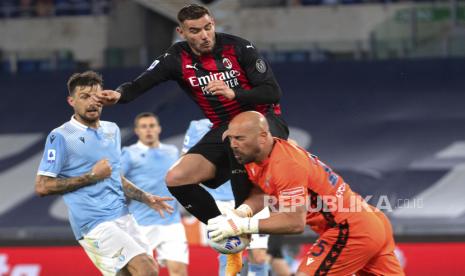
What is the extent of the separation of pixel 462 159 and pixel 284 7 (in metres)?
5.97

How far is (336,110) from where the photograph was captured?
17.2 metres

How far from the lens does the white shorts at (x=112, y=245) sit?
874 cm

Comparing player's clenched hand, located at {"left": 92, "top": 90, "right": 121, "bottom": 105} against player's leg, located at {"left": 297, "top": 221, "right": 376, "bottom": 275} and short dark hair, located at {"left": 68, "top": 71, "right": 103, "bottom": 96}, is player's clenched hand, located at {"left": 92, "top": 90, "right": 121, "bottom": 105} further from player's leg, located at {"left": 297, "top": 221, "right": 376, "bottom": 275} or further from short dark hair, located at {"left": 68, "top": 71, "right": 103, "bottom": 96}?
player's leg, located at {"left": 297, "top": 221, "right": 376, "bottom": 275}

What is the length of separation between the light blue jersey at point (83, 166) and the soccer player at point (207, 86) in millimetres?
713

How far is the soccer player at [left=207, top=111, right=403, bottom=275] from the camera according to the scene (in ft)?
24.2

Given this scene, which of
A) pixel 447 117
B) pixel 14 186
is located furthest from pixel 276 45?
pixel 14 186

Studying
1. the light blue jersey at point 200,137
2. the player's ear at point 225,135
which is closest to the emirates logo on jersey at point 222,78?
the player's ear at point 225,135

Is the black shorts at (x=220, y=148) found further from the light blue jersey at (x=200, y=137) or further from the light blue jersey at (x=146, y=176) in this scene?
the light blue jersey at (x=146, y=176)

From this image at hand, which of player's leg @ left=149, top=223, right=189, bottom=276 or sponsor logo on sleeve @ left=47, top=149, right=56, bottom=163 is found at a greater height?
sponsor logo on sleeve @ left=47, top=149, right=56, bottom=163

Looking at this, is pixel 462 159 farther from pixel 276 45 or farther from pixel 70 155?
pixel 70 155

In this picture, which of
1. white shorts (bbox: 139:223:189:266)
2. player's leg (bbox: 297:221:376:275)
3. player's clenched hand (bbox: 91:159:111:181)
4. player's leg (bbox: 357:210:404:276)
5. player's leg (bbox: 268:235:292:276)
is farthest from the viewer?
player's leg (bbox: 268:235:292:276)

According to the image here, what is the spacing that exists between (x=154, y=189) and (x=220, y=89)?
14.9ft

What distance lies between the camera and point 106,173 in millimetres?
8617

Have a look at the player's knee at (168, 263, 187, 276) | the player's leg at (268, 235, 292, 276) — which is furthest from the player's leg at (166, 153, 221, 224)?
the player's leg at (268, 235, 292, 276)
